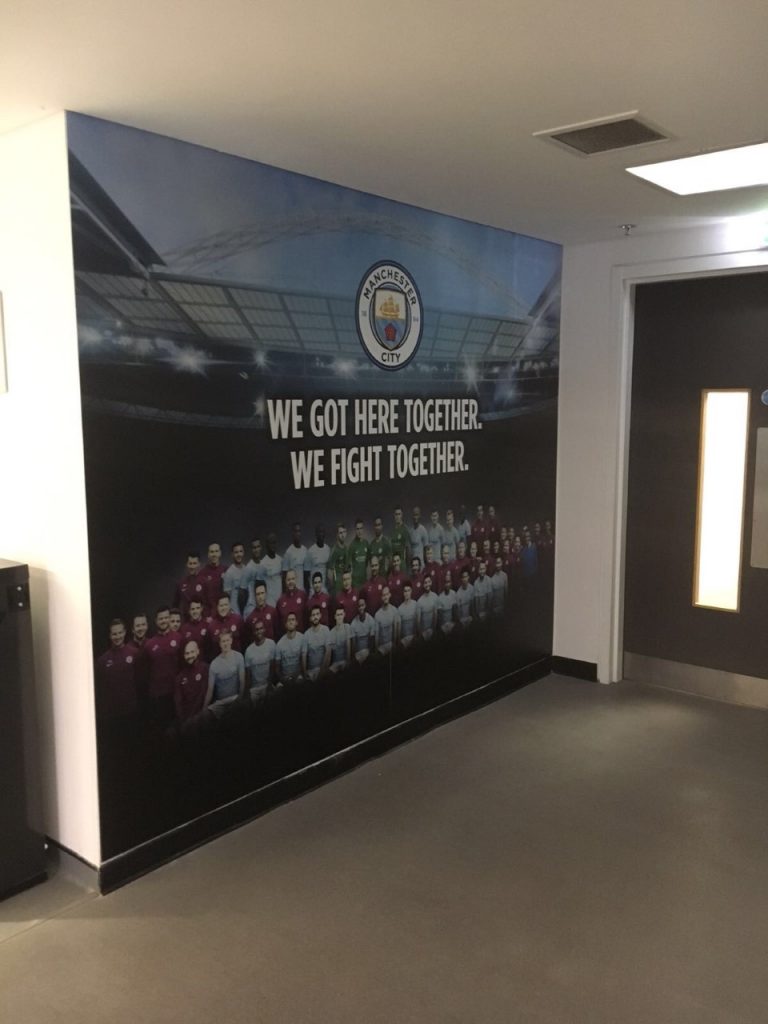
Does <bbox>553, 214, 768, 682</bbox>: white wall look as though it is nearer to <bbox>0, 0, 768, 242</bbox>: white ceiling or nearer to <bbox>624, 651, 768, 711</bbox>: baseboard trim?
<bbox>624, 651, 768, 711</bbox>: baseboard trim

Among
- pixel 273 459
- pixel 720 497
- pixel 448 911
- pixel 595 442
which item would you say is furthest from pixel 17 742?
pixel 720 497

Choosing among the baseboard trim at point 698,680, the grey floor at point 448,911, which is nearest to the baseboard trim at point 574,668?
the baseboard trim at point 698,680

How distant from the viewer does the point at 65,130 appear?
2.63 m

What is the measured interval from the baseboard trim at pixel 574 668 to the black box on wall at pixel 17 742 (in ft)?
10.6

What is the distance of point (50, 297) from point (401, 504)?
185 centimetres

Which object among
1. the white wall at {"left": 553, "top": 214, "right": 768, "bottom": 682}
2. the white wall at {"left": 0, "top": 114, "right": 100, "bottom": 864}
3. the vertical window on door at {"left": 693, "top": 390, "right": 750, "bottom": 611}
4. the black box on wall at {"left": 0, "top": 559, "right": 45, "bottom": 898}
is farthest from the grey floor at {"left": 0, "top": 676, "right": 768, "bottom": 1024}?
the white wall at {"left": 553, "top": 214, "right": 768, "bottom": 682}

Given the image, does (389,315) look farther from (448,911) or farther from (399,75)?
(448,911)

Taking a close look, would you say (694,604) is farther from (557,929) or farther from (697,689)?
(557,929)

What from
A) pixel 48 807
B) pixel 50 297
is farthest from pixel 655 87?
pixel 48 807

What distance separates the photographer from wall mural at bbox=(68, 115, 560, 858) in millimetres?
2879

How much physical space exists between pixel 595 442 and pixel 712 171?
5.91 feet

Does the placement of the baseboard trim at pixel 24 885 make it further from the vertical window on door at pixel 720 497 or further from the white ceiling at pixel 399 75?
the vertical window on door at pixel 720 497

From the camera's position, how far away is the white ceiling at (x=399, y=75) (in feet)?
6.56

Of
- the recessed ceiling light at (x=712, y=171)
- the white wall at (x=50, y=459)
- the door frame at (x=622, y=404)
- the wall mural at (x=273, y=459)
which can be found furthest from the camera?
the door frame at (x=622, y=404)
